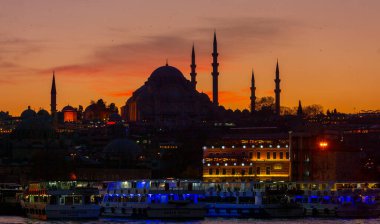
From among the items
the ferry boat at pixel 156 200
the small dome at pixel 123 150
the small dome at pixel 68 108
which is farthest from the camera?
the small dome at pixel 68 108

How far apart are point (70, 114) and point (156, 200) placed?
128 meters

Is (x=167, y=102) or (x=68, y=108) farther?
(x=68, y=108)

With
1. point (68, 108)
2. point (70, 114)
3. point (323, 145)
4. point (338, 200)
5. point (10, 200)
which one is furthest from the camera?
point (68, 108)

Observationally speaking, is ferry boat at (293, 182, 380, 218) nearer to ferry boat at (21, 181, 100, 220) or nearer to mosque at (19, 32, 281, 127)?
ferry boat at (21, 181, 100, 220)

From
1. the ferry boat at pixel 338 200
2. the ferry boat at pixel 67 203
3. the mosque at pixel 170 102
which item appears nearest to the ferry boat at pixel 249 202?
the ferry boat at pixel 338 200

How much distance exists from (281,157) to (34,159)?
3382 centimetres

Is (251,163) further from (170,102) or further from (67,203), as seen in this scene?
(170,102)

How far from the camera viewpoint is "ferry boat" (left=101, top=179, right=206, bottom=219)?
6538 cm

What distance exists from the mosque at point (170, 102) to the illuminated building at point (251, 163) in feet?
221

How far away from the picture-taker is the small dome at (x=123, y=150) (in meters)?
122

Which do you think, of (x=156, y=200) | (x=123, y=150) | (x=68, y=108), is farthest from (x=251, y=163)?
(x=68, y=108)

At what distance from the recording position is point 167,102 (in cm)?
16688

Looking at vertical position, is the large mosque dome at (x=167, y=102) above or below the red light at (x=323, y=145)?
above

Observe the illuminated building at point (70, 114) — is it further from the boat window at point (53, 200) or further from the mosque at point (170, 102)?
the boat window at point (53, 200)
